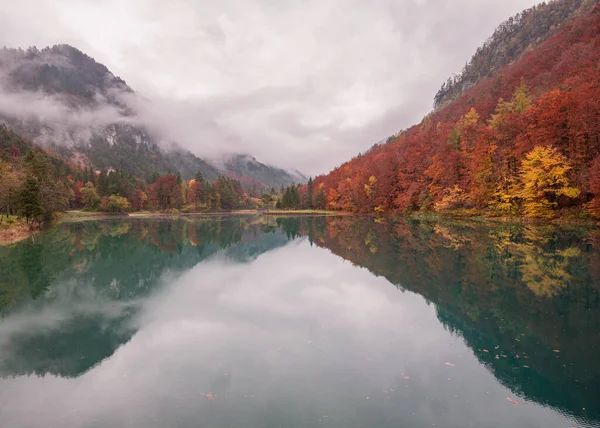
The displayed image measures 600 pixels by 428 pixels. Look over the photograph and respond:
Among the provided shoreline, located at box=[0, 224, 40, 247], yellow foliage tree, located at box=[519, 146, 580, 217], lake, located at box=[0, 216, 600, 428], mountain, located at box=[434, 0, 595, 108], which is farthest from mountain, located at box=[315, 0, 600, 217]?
shoreline, located at box=[0, 224, 40, 247]

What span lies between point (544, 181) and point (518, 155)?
27.1ft

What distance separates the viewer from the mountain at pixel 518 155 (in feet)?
120

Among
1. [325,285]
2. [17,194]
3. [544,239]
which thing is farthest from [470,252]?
[17,194]

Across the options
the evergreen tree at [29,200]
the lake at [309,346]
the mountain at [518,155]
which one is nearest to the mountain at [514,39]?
the mountain at [518,155]

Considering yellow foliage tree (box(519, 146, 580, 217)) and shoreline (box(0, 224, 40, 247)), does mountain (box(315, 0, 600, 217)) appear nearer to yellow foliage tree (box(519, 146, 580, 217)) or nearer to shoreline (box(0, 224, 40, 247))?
yellow foliage tree (box(519, 146, 580, 217))

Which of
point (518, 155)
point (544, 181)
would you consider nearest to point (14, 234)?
point (544, 181)

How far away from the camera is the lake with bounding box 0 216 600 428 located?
655cm

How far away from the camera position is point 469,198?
52625 mm

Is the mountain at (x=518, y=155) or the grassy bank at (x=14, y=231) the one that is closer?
the grassy bank at (x=14, y=231)

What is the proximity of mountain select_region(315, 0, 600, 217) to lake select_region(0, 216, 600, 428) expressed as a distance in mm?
21929

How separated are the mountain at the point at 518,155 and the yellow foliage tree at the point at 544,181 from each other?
104mm

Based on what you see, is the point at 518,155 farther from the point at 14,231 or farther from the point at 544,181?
the point at 14,231

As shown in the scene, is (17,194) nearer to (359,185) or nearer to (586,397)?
(586,397)

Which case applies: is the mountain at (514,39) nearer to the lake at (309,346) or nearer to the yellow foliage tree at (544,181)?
the yellow foliage tree at (544,181)
